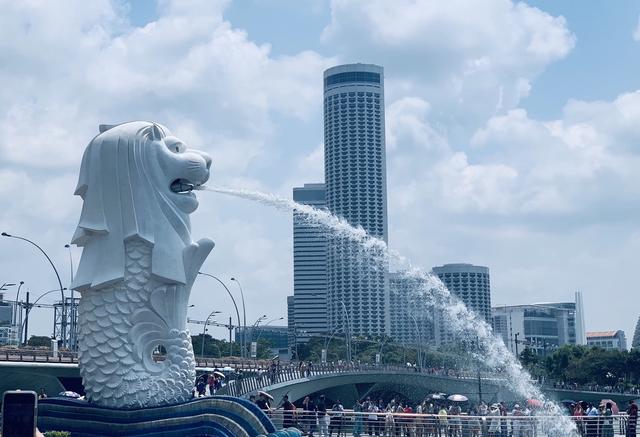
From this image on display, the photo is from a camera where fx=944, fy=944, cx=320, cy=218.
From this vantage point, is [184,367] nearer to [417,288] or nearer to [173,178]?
[173,178]

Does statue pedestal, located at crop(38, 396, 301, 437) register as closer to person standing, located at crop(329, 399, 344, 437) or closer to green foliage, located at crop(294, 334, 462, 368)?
person standing, located at crop(329, 399, 344, 437)

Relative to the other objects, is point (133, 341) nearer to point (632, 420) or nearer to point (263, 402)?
point (263, 402)

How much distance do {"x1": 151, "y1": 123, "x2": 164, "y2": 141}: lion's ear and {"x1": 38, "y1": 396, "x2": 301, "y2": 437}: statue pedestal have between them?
7.99 metres

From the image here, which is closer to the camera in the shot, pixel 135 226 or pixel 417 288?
pixel 135 226

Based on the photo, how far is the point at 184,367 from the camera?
2791 centimetres

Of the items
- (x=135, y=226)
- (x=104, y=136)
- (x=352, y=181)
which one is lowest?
A: (x=135, y=226)

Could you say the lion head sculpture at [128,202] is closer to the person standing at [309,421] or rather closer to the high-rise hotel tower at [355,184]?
the person standing at [309,421]

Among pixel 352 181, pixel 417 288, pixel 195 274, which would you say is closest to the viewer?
pixel 195 274

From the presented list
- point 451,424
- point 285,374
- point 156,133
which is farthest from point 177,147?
point 285,374

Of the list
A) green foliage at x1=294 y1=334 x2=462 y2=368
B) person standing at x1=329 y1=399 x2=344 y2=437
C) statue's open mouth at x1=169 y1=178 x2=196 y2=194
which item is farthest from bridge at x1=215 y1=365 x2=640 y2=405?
statue's open mouth at x1=169 y1=178 x2=196 y2=194

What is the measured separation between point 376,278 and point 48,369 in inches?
2116

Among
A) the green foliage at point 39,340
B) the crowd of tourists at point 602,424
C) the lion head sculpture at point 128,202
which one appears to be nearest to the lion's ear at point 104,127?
the lion head sculpture at point 128,202

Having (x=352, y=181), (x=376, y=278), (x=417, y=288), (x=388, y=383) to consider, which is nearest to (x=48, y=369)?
(x=417, y=288)

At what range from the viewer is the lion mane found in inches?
1089
